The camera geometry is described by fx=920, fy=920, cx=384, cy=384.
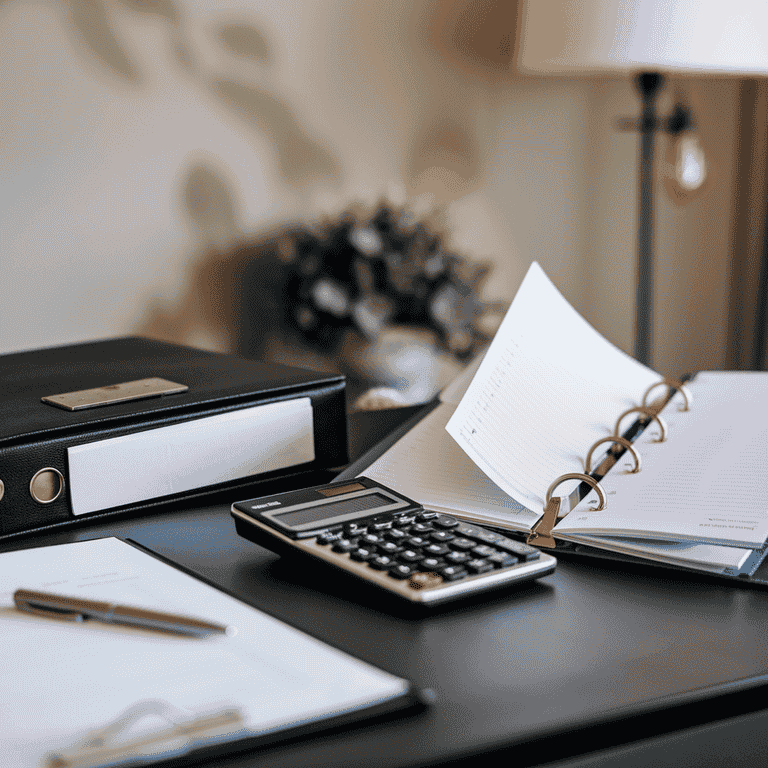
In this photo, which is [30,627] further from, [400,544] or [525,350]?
[525,350]

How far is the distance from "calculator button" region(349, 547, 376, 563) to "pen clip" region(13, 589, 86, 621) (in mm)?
136

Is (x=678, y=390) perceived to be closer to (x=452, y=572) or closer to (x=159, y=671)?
(x=452, y=572)

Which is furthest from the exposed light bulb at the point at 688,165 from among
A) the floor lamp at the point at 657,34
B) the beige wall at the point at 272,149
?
the floor lamp at the point at 657,34

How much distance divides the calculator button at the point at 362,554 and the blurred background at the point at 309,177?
3.86 ft

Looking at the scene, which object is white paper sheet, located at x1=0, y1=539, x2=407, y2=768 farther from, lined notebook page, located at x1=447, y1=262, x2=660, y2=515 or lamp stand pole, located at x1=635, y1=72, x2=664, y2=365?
lamp stand pole, located at x1=635, y1=72, x2=664, y2=365

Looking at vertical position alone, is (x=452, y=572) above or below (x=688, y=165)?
below

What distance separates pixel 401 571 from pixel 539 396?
0.81 feet

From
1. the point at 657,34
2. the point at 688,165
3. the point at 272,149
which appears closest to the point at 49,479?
the point at 657,34

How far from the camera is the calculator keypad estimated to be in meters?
0.46

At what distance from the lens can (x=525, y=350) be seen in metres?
0.68

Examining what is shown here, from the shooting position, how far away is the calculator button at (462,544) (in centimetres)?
48

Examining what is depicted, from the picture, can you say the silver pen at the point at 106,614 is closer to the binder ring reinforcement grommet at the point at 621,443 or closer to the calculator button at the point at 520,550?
the calculator button at the point at 520,550

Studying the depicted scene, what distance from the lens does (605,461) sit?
0.66m

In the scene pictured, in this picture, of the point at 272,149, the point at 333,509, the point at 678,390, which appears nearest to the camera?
the point at 333,509
